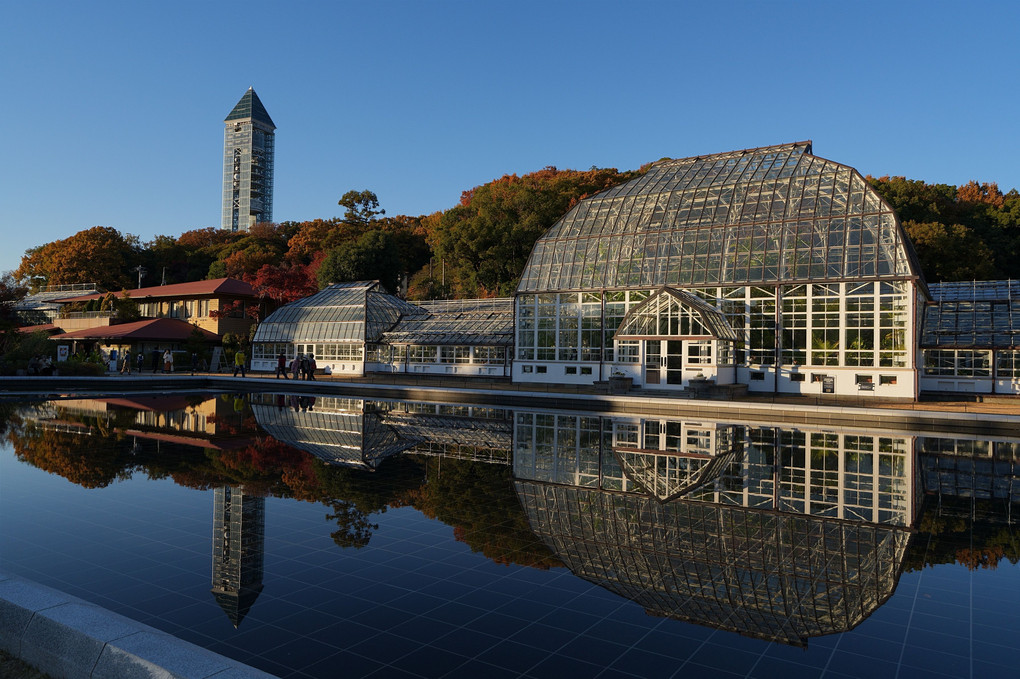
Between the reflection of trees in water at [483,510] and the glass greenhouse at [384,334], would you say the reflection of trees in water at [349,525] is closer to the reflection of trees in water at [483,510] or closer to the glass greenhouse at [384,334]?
the reflection of trees in water at [483,510]

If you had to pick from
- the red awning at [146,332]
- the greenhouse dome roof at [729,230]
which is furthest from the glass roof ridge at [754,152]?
the red awning at [146,332]

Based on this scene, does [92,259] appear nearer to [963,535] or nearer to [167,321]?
[167,321]

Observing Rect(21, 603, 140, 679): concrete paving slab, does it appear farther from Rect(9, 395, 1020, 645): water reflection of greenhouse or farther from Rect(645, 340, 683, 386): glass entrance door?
Rect(645, 340, 683, 386): glass entrance door

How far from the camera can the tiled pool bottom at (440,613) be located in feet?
16.8

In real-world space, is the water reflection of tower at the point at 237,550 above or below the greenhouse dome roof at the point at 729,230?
below

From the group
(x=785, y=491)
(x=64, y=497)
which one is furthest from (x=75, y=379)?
(x=785, y=491)

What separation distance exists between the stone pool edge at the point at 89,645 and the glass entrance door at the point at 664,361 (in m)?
29.6

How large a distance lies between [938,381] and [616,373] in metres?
18.1

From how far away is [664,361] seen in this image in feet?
108

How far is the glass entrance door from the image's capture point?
32.5 m

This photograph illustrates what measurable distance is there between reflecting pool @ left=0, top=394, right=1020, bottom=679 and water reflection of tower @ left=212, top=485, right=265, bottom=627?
0.14 feet

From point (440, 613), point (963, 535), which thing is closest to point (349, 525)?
point (440, 613)

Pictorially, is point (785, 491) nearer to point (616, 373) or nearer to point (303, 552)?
point (303, 552)

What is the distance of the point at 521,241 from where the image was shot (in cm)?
5956
